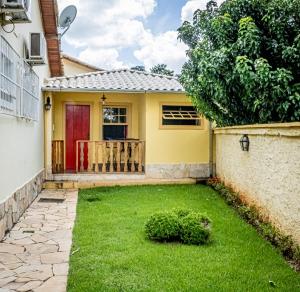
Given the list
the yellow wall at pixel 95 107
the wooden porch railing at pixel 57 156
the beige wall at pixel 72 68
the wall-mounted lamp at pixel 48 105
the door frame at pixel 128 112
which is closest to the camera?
the wall-mounted lamp at pixel 48 105

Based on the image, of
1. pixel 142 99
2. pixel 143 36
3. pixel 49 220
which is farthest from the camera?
pixel 143 36

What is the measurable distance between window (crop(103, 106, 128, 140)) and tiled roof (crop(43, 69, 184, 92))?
1.14 meters

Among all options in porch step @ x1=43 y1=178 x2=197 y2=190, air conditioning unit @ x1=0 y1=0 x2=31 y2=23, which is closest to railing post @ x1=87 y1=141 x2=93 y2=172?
porch step @ x1=43 y1=178 x2=197 y2=190

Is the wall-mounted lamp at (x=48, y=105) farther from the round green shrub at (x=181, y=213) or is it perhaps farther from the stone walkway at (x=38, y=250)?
the round green shrub at (x=181, y=213)

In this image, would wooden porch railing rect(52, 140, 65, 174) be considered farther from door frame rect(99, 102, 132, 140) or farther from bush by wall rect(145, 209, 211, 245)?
bush by wall rect(145, 209, 211, 245)

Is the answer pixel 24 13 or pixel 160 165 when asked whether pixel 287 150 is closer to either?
pixel 24 13

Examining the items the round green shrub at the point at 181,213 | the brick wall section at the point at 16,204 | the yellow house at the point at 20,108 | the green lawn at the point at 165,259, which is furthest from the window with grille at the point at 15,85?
the round green shrub at the point at 181,213

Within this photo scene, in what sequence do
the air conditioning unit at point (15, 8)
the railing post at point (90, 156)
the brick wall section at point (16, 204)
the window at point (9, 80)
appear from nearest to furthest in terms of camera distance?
the air conditioning unit at point (15, 8), the window at point (9, 80), the brick wall section at point (16, 204), the railing post at point (90, 156)

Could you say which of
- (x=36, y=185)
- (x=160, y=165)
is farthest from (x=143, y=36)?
(x=36, y=185)

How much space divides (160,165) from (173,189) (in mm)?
1336

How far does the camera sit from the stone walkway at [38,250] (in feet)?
15.2

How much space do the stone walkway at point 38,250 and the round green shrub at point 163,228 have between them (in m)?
1.27

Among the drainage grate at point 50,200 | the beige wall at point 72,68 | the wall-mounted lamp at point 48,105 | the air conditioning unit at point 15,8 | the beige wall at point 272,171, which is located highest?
the beige wall at point 72,68

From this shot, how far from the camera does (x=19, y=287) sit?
447 cm
